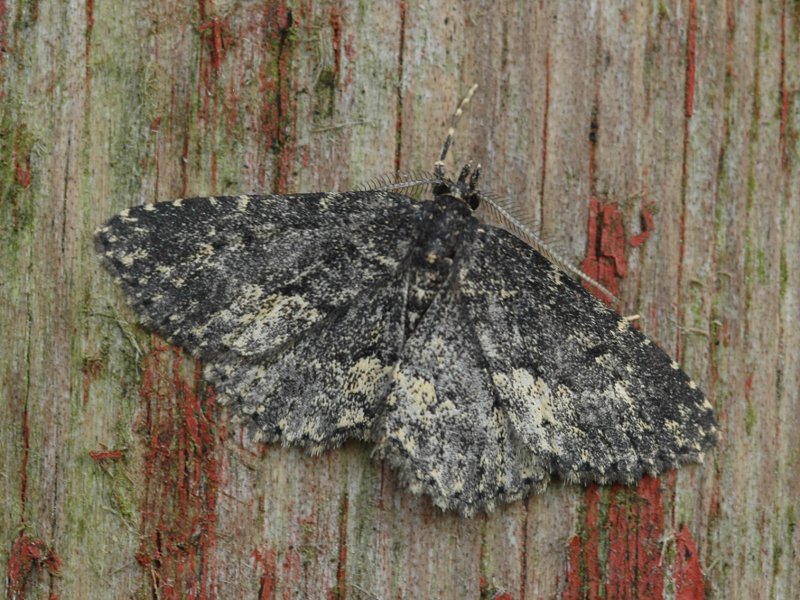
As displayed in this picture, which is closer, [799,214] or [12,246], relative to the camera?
[12,246]

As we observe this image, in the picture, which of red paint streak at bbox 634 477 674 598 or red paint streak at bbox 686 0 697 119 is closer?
red paint streak at bbox 634 477 674 598

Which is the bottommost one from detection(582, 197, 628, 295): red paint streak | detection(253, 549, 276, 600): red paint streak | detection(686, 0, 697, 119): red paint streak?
detection(253, 549, 276, 600): red paint streak

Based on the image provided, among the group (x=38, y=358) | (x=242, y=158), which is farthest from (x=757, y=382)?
(x=38, y=358)

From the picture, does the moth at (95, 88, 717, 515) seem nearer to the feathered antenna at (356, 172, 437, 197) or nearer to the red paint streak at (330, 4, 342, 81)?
the feathered antenna at (356, 172, 437, 197)

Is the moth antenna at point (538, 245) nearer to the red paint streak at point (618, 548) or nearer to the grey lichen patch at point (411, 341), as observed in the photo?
the grey lichen patch at point (411, 341)

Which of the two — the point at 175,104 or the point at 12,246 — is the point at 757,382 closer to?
the point at 175,104

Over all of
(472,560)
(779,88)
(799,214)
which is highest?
(779,88)

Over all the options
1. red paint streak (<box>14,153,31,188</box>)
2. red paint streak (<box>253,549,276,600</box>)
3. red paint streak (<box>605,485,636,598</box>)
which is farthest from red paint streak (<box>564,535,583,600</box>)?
red paint streak (<box>14,153,31,188</box>)
